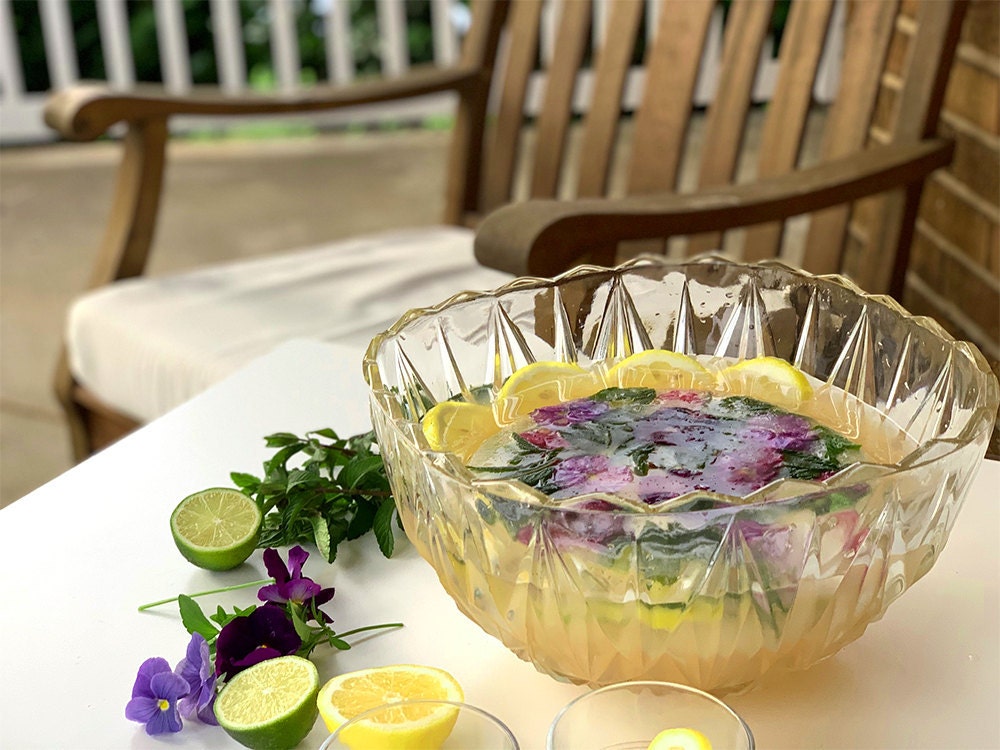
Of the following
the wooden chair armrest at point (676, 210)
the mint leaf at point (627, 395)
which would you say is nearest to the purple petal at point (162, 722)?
the mint leaf at point (627, 395)

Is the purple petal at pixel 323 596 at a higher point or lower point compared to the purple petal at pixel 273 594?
lower

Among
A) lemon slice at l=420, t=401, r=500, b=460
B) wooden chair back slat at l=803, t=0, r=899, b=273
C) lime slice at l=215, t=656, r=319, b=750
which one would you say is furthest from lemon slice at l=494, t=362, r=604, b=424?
wooden chair back slat at l=803, t=0, r=899, b=273

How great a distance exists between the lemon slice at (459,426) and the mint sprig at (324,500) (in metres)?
0.06

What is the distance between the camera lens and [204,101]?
1.78 m

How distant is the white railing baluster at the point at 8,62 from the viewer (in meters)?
4.08

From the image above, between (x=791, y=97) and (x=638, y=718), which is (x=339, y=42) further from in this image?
(x=638, y=718)

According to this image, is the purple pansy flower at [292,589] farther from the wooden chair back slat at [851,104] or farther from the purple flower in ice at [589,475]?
the wooden chair back slat at [851,104]

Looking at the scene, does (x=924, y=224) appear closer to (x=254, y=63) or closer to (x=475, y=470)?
(x=475, y=470)

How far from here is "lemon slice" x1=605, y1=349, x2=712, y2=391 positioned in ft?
2.79

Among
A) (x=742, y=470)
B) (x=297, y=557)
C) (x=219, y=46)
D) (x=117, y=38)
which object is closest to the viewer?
(x=742, y=470)

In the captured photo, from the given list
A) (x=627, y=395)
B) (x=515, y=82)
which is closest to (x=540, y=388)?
(x=627, y=395)

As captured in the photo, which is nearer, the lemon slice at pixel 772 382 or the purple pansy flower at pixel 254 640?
the purple pansy flower at pixel 254 640

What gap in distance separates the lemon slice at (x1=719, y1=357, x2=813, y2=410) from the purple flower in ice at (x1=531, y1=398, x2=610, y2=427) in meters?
0.12

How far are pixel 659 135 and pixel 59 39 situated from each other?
117 inches
